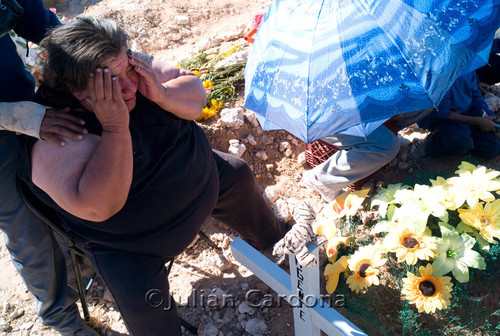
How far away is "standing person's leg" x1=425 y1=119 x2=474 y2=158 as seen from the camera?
3043 millimetres

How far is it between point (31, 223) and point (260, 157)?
193cm

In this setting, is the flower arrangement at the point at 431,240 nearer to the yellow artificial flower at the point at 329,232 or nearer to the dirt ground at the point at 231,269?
the yellow artificial flower at the point at 329,232

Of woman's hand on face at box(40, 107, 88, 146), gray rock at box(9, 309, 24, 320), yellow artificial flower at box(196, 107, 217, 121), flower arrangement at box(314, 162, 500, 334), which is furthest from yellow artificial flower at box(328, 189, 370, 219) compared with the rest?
gray rock at box(9, 309, 24, 320)

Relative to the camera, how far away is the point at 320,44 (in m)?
2.25

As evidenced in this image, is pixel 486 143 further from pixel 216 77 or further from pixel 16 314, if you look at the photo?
pixel 16 314

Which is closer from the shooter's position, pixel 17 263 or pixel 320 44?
pixel 320 44

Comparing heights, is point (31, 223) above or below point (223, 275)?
above

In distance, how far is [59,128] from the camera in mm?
1866

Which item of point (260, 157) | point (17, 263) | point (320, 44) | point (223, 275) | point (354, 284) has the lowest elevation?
point (223, 275)

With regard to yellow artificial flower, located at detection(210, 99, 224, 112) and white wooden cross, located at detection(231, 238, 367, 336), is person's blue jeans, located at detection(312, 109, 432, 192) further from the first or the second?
yellow artificial flower, located at detection(210, 99, 224, 112)

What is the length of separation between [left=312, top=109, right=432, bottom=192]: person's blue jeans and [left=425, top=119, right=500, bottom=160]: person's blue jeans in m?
0.20

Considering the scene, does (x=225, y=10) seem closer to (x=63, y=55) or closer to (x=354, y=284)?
(x=63, y=55)

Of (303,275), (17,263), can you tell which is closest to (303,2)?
(303,275)

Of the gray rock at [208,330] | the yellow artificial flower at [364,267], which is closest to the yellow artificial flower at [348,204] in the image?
the yellow artificial flower at [364,267]
